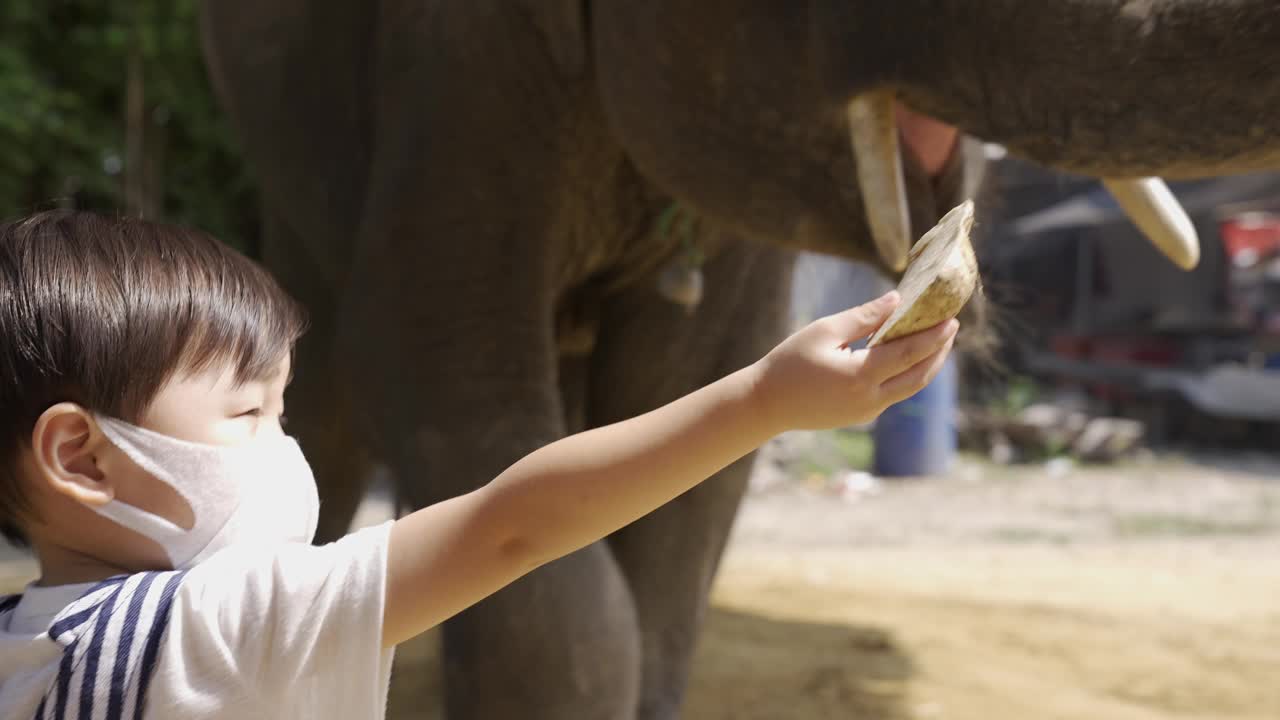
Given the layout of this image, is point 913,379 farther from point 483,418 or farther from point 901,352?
point 483,418

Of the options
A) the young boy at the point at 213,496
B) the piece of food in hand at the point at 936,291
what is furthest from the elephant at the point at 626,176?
the young boy at the point at 213,496

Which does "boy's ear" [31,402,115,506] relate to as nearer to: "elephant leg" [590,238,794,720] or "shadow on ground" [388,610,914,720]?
"elephant leg" [590,238,794,720]

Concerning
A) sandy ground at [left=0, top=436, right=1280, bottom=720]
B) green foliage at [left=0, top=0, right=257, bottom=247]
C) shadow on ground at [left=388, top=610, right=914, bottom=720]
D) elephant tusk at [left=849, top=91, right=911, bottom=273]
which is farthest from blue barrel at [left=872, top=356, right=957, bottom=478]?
elephant tusk at [left=849, top=91, right=911, bottom=273]

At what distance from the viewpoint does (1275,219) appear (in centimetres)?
843

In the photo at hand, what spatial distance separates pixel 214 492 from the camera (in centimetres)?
80

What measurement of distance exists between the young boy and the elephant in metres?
0.61

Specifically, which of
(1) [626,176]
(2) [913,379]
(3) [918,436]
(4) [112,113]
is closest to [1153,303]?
(3) [918,436]

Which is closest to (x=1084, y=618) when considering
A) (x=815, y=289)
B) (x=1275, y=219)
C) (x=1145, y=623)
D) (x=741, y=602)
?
(x=1145, y=623)

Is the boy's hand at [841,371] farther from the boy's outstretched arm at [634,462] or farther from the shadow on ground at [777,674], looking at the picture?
the shadow on ground at [777,674]

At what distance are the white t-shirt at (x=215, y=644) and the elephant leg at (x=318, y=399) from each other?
68.7 inches

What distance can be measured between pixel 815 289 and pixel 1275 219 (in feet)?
19.7

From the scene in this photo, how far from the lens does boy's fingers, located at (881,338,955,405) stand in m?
0.73

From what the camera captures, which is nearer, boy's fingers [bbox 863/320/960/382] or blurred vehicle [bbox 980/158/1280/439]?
boy's fingers [bbox 863/320/960/382]

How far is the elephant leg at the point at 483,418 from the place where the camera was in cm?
155
